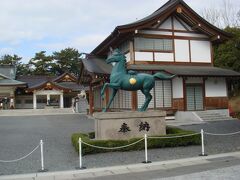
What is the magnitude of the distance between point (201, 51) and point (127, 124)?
13991mm

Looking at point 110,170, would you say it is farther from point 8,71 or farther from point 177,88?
point 8,71

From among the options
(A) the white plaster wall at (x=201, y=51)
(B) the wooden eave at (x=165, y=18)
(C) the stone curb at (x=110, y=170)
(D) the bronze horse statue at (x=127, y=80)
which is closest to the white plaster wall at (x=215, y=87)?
(A) the white plaster wall at (x=201, y=51)

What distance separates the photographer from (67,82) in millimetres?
49156

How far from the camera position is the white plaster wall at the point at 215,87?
2356cm

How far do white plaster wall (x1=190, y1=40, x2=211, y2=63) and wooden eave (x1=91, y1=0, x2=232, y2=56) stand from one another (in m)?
0.76

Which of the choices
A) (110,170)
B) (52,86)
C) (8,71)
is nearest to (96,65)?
(110,170)

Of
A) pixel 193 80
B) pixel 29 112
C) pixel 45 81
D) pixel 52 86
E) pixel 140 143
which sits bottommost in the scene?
pixel 140 143

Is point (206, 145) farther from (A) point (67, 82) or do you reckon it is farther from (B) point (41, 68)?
(B) point (41, 68)

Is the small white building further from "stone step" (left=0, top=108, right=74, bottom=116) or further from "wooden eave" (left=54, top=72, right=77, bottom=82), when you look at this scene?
"stone step" (left=0, top=108, right=74, bottom=116)

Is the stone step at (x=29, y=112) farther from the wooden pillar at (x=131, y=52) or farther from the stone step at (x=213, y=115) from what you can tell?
the stone step at (x=213, y=115)

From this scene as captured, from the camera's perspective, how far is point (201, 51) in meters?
24.6

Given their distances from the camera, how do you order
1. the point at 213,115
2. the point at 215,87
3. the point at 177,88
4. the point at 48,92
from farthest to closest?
the point at 48,92, the point at 215,87, the point at 177,88, the point at 213,115

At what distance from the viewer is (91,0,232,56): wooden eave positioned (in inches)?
856

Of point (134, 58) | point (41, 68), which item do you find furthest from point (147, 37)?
point (41, 68)
